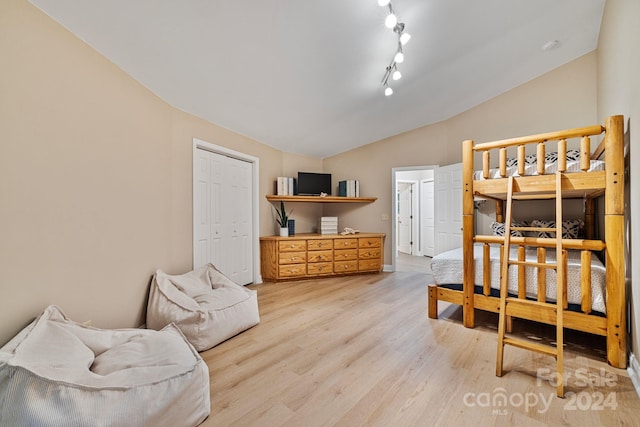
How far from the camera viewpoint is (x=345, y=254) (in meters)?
4.62

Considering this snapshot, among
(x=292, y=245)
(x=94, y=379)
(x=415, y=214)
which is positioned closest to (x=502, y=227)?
(x=292, y=245)


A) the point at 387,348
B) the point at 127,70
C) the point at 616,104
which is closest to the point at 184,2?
the point at 127,70

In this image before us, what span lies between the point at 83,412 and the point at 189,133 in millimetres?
2646

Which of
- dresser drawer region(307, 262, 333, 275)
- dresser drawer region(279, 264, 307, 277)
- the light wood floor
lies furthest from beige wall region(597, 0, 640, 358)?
dresser drawer region(279, 264, 307, 277)

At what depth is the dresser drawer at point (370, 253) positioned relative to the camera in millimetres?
4738

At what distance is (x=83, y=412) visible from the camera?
3.57 ft

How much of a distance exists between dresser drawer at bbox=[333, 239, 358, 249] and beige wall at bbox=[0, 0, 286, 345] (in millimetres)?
2497

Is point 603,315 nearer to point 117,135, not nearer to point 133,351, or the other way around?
point 133,351

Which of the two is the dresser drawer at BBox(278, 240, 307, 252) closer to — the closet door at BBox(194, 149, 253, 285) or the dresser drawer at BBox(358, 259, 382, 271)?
the closet door at BBox(194, 149, 253, 285)

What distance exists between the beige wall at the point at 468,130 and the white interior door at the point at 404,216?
2333 mm

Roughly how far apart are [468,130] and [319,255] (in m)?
3.16

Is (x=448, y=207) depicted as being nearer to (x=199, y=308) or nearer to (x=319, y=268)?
(x=319, y=268)

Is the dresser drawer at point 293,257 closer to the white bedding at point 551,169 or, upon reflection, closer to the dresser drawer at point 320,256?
the dresser drawer at point 320,256

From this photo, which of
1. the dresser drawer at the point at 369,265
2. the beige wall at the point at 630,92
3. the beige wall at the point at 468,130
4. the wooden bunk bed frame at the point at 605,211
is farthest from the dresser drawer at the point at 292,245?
the beige wall at the point at 630,92
